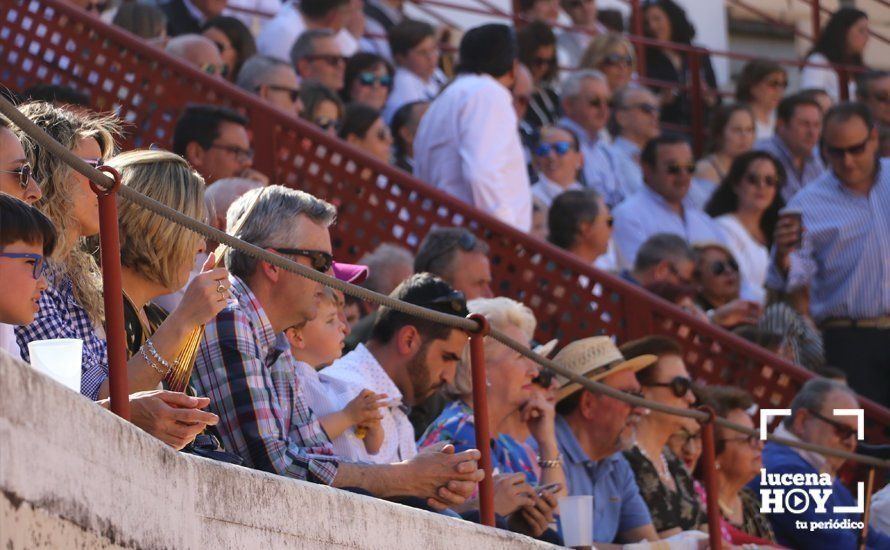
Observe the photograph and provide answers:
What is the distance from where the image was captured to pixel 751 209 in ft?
38.6

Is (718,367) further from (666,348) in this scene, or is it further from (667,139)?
(667,139)

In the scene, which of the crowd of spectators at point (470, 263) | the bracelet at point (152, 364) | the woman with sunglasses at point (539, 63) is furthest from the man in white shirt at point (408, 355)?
the woman with sunglasses at point (539, 63)

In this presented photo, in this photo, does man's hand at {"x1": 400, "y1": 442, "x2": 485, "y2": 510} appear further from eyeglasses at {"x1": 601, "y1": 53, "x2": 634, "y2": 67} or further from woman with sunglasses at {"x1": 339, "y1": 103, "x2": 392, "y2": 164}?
eyeglasses at {"x1": 601, "y1": 53, "x2": 634, "y2": 67}

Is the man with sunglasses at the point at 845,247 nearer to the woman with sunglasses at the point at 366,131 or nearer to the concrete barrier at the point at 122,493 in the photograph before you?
the woman with sunglasses at the point at 366,131

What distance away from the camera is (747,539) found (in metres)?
7.21

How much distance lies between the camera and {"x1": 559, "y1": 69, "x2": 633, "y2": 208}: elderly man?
471 inches

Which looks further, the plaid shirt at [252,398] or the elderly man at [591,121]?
the elderly man at [591,121]

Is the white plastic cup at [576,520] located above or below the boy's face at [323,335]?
below

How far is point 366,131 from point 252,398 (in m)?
5.08

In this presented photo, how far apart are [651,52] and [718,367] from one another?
7.13 metres

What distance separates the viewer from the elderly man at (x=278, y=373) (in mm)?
4645

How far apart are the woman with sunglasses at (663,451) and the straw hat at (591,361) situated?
28 centimetres

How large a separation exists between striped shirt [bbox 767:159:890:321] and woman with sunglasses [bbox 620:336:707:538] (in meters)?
2.87

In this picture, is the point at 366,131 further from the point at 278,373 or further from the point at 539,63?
the point at 278,373
